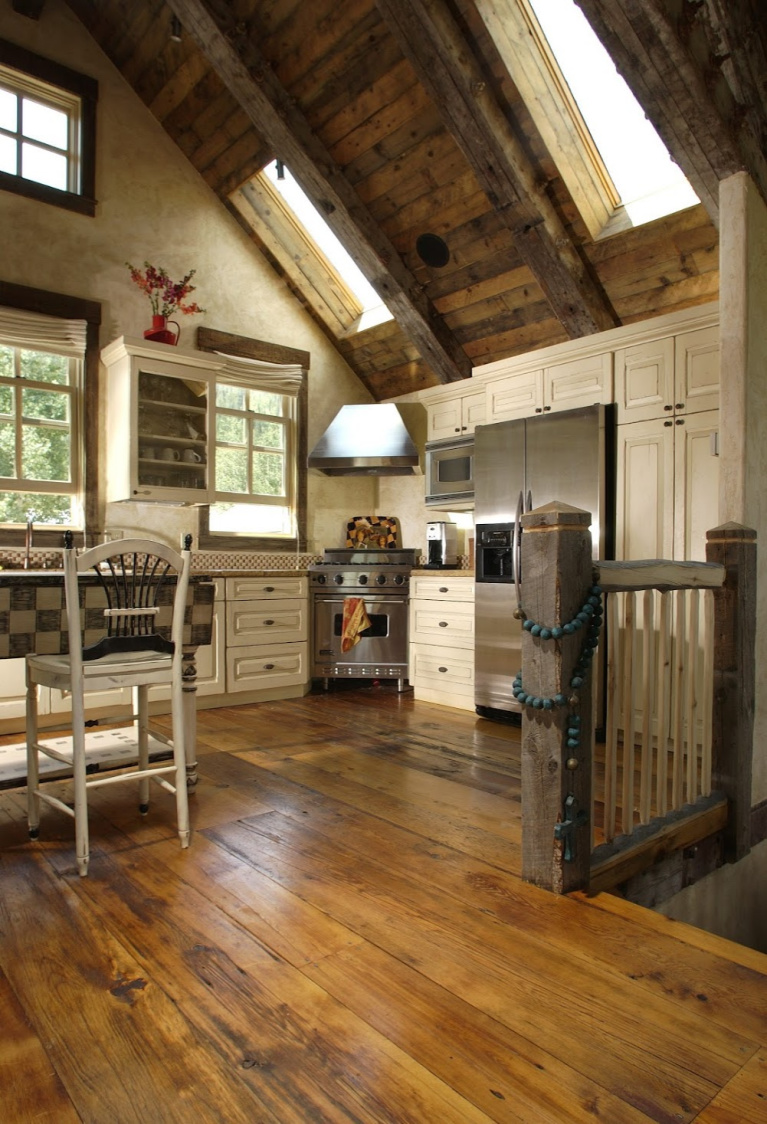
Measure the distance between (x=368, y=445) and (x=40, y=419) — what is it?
2086 mm

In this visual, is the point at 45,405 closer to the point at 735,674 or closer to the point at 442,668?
the point at 442,668

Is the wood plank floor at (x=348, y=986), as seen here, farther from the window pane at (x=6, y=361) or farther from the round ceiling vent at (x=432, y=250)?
the round ceiling vent at (x=432, y=250)

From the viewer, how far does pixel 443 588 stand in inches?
177

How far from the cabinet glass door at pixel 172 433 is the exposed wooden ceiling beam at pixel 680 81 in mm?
2822

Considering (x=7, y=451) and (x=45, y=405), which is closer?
(x=7, y=451)

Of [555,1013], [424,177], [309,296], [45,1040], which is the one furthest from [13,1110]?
[309,296]

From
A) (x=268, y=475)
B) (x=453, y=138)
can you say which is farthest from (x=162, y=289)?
(x=453, y=138)

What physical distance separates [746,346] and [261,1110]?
8.48 ft

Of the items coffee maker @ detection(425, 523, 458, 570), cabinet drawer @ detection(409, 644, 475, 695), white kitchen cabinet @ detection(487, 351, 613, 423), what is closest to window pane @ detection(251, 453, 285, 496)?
coffee maker @ detection(425, 523, 458, 570)

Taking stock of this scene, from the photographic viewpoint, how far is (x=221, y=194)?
493 centimetres

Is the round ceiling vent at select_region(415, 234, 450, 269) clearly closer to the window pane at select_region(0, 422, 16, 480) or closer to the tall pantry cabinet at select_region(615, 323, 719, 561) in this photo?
the tall pantry cabinet at select_region(615, 323, 719, 561)

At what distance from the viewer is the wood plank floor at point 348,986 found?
3.77ft

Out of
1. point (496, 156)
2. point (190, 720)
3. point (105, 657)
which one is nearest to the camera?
point (105, 657)

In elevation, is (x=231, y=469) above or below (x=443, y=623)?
above
